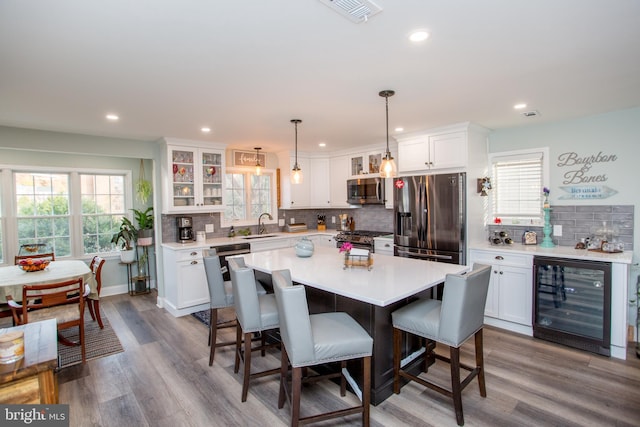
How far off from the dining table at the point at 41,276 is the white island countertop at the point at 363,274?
6.21ft

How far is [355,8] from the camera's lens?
1566mm

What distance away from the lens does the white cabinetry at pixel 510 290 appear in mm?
3605

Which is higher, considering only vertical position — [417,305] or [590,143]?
[590,143]

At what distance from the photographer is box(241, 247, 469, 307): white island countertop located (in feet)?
6.95

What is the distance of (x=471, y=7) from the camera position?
159 cm

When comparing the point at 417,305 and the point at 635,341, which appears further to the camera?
the point at 635,341

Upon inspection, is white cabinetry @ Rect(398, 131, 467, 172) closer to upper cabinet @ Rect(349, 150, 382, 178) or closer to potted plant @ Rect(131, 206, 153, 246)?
upper cabinet @ Rect(349, 150, 382, 178)

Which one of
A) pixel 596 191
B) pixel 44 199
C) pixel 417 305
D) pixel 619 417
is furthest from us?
pixel 44 199

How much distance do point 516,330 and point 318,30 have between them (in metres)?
3.76

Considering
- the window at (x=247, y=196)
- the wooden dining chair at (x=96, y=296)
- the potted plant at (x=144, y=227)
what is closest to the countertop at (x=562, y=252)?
the window at (x=247, y=196)

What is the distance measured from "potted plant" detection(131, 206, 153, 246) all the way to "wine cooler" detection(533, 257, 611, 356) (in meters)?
5.49

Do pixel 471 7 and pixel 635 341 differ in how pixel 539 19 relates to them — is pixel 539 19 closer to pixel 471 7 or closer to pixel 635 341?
pixel 471 7

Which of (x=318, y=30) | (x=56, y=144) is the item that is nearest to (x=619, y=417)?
(x=318, y=30)

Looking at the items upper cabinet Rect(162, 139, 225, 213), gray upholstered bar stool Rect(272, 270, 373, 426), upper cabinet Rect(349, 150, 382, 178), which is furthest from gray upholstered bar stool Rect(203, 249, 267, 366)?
upper cabinet Rect(349, 150, 382, 178)
